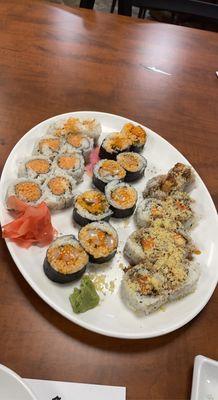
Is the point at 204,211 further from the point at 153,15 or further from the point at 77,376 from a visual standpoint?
the point at 153,15

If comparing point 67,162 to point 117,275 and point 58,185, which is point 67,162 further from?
point 117,275

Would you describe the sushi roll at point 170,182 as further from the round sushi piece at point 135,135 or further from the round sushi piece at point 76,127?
the round sushi piece at point 76,127

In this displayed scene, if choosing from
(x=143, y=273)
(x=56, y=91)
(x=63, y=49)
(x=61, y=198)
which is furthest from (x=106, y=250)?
(x=63, y=49)

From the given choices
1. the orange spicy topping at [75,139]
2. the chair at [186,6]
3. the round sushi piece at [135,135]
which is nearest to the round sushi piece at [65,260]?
the orange spicy topping at [75,139]

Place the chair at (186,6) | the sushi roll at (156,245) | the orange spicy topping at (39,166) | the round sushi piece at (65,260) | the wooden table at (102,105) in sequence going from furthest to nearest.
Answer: the chair at (186,6) < the orange spicy topping at (39,166) < the sushi roll at (156,245) < the round sushi piece at (65,260) < the wooden table at (102,105)

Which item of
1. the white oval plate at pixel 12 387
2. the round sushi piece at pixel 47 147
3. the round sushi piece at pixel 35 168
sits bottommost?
the white oval plate at pixel 12 387

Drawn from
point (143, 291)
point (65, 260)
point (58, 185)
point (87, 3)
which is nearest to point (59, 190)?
point (58, 185)

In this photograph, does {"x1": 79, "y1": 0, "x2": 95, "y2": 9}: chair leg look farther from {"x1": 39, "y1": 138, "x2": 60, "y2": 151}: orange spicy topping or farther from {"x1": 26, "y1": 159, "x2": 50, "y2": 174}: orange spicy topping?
{"x1": 26, "y1": 159, "x2": 50, "y2": 174}: orange spicy topping
